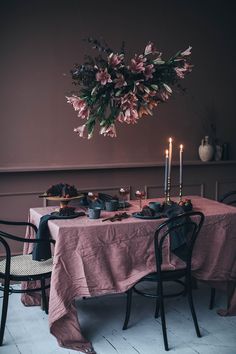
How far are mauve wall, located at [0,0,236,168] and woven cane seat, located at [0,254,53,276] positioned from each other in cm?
132

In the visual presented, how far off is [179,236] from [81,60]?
87.1 inches

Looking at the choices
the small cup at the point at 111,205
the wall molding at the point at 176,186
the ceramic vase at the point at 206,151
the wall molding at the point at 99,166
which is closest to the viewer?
the small cup at the point at 111,205

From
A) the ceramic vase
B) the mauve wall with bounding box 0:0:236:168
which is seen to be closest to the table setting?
the mauve wall with bounding box 0:0:236:168

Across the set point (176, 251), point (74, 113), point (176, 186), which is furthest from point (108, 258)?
point (176, 186)

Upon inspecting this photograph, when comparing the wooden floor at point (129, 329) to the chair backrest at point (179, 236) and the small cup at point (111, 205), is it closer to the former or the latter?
the chair backrest at point (179, 236)

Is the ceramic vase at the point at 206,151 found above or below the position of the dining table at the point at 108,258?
above

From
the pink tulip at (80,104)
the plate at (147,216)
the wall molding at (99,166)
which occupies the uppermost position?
the pink tulip at (80,104)

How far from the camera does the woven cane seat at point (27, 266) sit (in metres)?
3.11

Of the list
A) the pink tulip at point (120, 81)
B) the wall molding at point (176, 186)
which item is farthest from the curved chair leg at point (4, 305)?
the wall molding at point (176, 186)

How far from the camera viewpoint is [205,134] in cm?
532

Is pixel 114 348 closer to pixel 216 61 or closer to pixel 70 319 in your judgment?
pixel 70 319

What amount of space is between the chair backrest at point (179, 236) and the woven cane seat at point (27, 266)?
0.72m

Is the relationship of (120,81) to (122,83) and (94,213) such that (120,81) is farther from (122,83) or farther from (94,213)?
(94,213)

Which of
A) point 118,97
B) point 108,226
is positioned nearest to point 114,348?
point 108,226
